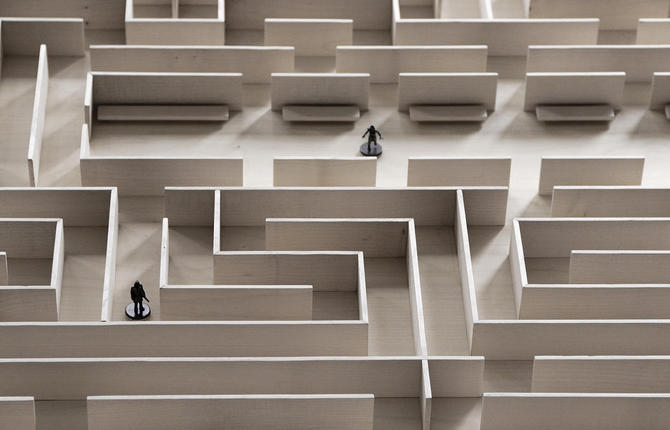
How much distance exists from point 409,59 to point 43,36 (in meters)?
3.23

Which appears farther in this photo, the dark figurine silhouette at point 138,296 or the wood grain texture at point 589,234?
the wood grain texture at point 589,234

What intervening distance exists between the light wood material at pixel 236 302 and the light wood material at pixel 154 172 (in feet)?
4.80

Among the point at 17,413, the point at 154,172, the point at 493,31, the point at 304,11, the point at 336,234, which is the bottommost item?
the point at 17,413

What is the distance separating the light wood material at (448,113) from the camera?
607 inches

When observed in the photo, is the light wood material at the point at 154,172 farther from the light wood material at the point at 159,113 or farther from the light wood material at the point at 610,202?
the light wood material at the point at 610,202

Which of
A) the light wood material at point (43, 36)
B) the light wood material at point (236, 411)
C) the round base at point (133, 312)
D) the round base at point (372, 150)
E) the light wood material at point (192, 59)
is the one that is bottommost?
the light wood material at point (236, 411)

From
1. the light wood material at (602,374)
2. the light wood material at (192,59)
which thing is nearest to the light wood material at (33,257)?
Result: the light wood material at (192,59)

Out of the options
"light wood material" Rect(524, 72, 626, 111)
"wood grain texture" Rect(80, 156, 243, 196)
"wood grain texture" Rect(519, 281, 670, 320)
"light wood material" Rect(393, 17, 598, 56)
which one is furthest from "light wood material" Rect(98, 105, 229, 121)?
"wood grain texture" Rect(519, 281, 670, 320)

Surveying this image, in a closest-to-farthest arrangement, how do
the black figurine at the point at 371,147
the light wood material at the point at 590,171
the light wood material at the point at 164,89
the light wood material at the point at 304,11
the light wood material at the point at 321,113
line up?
the light wood material at the point at 590,171 → the black figurine at the point at 371,147 → the light wood material at the point at 164,89 → the light wood material at the point at 321,113 → the light wood material at the point at 304,11

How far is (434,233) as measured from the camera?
14383 mm

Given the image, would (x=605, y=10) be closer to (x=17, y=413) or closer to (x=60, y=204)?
(x=60, y=204)

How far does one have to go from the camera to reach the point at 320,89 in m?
15.4

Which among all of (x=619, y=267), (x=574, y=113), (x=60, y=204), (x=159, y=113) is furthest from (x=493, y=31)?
(x=60, y=204)

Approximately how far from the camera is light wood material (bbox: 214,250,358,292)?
13633 mm
